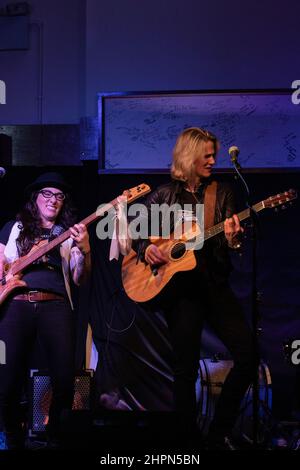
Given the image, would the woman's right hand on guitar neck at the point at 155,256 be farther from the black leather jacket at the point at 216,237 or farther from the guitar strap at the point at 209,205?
the guitar strap at the point at 209,205

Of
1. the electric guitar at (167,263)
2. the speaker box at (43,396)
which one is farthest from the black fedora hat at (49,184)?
the speaker box at (43,396)

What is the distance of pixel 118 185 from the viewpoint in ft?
22.4

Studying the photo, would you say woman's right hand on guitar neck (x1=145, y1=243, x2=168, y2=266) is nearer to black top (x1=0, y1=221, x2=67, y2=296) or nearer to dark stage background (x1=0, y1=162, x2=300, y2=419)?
black top (x1=0, y1=221, x2=67, y2=296)

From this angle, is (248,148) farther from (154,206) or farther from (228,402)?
(228,402)

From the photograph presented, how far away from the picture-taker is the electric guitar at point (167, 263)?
197 inches

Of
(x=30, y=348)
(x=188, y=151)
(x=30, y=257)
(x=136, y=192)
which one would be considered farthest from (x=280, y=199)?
(x=30, y=348)

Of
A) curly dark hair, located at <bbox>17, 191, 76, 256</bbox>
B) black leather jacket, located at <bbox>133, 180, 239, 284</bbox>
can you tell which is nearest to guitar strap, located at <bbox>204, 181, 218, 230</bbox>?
black leather jacket, located at <bbox>133, 180, 239, 284</bbox>

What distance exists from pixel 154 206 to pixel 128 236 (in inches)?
25.0

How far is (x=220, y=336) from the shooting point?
489 cm

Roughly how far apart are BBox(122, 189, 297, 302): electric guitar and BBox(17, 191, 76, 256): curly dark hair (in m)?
0.60

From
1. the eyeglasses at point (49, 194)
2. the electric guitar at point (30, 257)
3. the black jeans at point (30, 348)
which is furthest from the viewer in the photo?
the eyeglasses at point (49, 194)

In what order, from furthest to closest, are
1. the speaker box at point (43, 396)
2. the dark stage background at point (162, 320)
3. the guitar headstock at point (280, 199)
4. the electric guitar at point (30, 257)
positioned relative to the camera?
the dark stage background at point (162, 320) < the speaker box at point (43, 396) < the electric guitar at point (30, 257) < the guitar headstock at point (280, 199)
